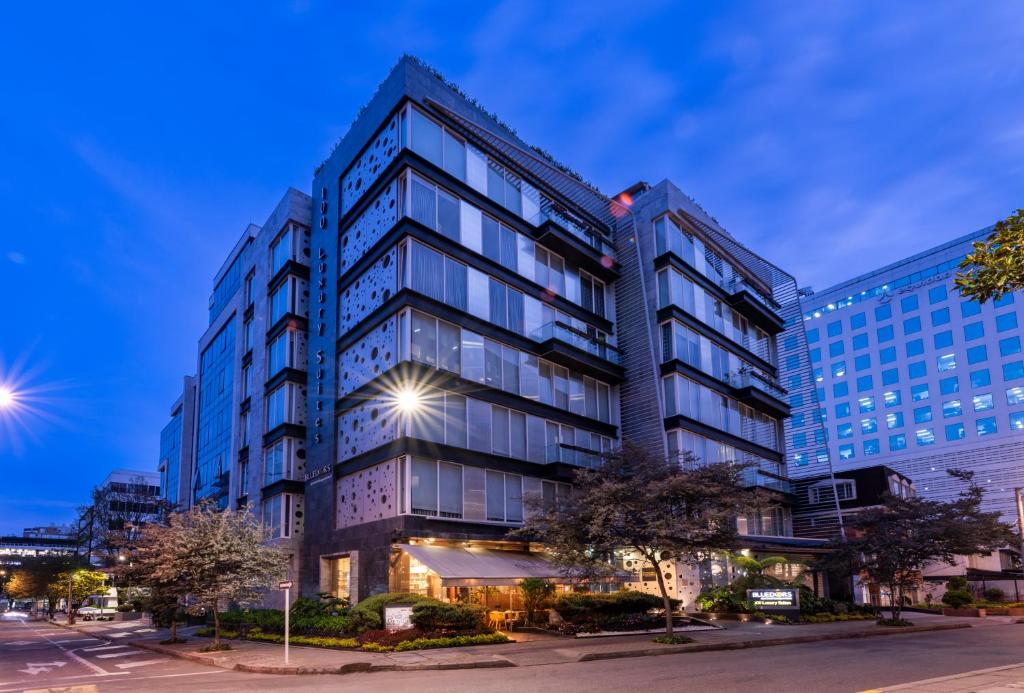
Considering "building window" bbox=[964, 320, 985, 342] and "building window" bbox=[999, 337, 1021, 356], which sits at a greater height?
"building window" bbox=[964, 320, 985, 342]

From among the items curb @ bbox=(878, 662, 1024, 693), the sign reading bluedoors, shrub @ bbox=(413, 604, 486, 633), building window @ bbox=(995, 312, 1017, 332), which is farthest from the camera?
building window @ bbox=(995, 312, 1017, 332)

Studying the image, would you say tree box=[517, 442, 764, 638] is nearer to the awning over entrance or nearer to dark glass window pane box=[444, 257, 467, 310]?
the awning over entrance

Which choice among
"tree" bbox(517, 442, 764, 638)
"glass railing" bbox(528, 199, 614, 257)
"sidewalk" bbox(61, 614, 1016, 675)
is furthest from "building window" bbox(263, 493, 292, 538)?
"glass railing" bbox(528, 199, 614, 257)

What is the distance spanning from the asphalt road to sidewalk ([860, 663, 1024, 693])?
1388 mm

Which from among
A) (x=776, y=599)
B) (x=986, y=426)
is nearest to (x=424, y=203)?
(x=776, y=599)

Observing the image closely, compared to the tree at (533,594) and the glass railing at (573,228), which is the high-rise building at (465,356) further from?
the tree at (533,594)

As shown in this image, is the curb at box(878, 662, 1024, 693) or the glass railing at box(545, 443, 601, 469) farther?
the glass railing at box(545, 443, 601, 469)

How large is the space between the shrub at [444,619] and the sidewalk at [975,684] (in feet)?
52.1

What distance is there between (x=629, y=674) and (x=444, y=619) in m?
9.51

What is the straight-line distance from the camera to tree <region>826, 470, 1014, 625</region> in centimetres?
3572

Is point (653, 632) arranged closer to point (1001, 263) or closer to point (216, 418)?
point (1001, 263)

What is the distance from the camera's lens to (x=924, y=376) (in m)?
93.0

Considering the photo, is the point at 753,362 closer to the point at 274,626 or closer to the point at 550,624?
the point at 550,624

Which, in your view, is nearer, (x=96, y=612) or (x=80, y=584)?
(x=96, y=612)
